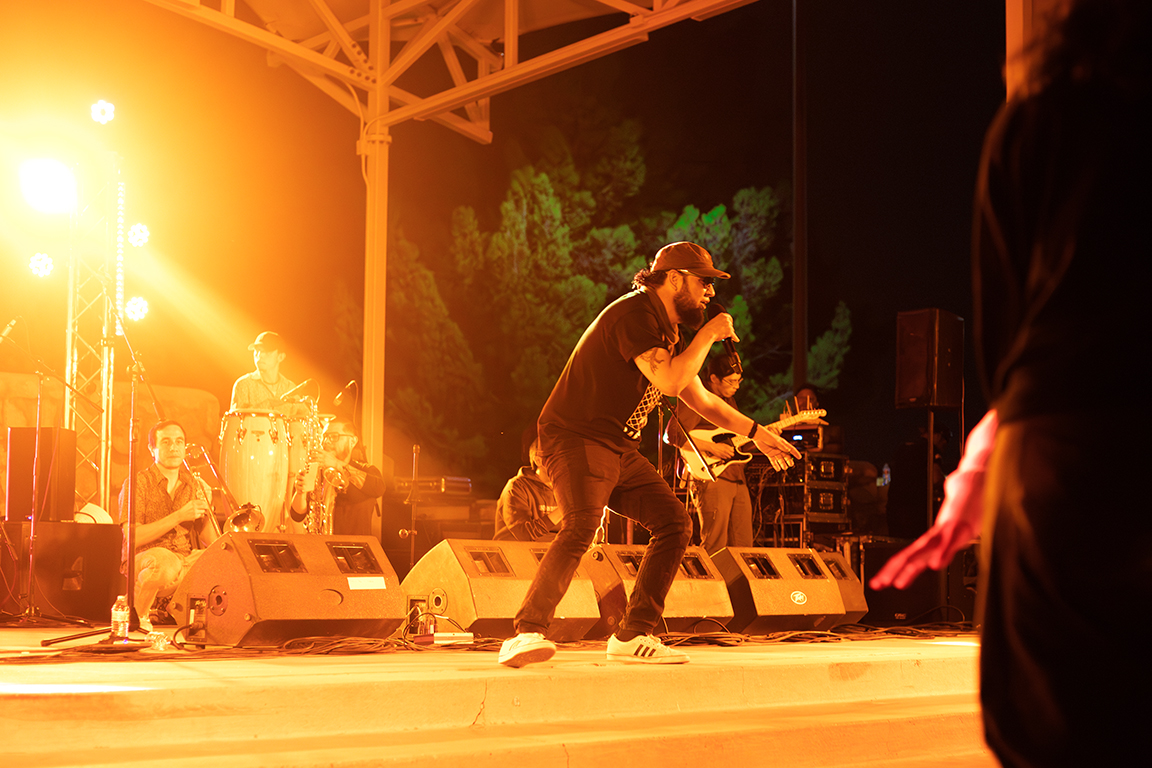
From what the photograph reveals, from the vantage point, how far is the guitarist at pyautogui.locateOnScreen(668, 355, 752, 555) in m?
8.33

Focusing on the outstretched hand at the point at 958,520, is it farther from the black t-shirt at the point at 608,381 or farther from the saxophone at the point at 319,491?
the saxophone at the point at 319,491

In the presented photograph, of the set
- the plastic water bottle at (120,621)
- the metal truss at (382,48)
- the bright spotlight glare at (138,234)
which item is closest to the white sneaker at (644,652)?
the plastic water bottle at (120,621)

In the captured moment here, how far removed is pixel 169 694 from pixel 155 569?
3553 mm

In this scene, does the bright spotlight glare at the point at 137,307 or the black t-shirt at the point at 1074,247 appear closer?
the black t-shirt at the point at 1074,247

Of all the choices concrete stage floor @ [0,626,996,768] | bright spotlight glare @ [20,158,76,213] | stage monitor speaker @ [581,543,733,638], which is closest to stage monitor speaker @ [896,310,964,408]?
stage monitor speaker @ [581,543,733,638]

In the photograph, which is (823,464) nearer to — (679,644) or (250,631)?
(679,644)

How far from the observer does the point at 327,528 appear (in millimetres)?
9305

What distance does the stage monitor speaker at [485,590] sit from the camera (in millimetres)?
6059

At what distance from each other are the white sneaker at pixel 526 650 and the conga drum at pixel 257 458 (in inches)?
191

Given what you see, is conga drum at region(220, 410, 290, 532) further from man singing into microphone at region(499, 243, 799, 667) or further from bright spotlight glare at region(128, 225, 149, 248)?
man singing into microphone at region(499, 243, 799, 667)

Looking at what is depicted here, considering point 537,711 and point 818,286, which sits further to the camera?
point 818,286

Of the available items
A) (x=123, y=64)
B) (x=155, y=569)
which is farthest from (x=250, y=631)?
(x=123, y=64)

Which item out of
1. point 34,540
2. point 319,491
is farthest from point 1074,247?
point 319,491

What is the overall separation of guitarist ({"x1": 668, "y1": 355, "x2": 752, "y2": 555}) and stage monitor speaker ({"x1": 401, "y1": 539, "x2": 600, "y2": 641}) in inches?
78.2
